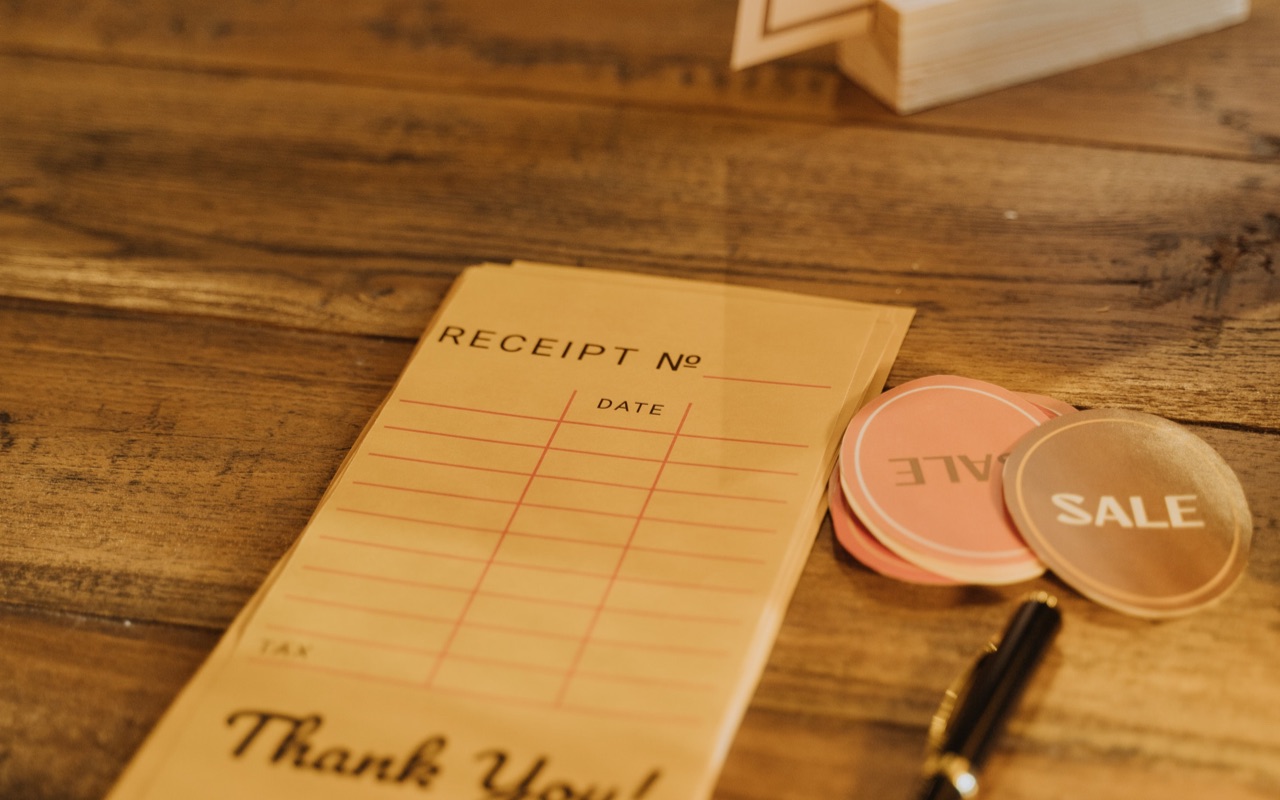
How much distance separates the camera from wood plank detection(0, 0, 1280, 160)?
Result: 771 millimetres

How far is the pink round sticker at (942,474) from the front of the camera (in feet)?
1.56

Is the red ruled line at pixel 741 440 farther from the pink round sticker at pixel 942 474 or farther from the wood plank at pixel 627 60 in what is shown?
the wood plank at pixel 627 60

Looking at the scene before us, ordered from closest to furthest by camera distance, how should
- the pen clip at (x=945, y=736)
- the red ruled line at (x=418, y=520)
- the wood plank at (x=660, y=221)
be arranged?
the pen clip at (x=945, y=736)
the red ruled line at (x=418, y=520)
the wood plank at (x=660, y=221)

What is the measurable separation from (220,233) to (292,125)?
0.45 feet

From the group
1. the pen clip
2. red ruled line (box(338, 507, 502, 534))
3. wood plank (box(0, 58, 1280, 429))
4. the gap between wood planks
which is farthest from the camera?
the gap between wood planks

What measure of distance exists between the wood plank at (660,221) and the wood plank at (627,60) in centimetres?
3

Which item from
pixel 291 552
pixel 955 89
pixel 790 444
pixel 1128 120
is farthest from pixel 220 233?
pixel 1128 120

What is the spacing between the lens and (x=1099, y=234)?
0.67 meters

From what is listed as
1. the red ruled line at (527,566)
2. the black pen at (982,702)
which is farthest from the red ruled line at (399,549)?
the black pen at (982,702)

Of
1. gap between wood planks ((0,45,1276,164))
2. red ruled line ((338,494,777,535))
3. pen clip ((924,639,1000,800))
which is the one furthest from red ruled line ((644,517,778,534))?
gap between wood planks ((0,45,1276,164))

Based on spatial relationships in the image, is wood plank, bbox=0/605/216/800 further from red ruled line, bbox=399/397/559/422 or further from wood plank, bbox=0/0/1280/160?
wood plank, bbox=0/0/1280/160

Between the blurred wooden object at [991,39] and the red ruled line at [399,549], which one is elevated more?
the blurred wooden object at [991,39]

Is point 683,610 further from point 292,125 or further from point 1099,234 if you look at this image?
point 292,125

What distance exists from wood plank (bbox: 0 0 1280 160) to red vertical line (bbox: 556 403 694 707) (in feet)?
1.21
